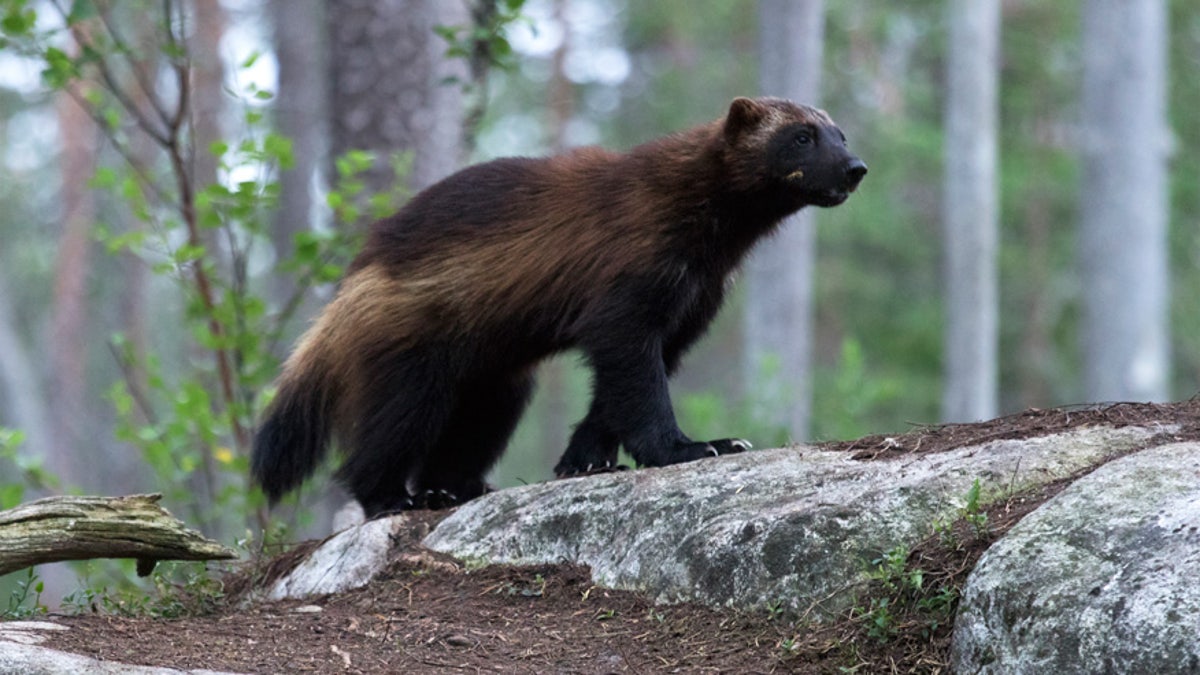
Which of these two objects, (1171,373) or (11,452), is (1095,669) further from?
(1171,373)

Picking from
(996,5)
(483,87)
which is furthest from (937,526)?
(996,5)

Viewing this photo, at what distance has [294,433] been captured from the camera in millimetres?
5664

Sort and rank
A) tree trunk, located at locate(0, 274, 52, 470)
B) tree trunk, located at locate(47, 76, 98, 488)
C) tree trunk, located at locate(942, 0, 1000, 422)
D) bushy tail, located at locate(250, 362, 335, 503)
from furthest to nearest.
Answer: tree trunk, located at locate(47, 76, 98, 488) < tree trunk, located at locate(0, 274, 52, 470) < tree trunk, located at locate(942, 0, 1000, 422) < bushy tail, located at locate(250, 362, 335, 503)

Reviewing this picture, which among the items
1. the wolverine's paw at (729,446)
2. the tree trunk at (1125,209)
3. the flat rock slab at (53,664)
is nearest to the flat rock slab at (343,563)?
the wolverine's paw at (729,446)

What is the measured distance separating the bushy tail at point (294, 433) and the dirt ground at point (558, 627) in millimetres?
981

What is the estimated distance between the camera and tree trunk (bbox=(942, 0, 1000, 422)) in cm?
1661

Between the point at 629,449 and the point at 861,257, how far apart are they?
19.8 meters

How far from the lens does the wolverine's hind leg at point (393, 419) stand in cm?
542

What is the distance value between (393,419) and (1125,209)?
13085 millimetres

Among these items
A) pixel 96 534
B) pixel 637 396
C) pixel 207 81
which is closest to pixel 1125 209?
pixel 637 396

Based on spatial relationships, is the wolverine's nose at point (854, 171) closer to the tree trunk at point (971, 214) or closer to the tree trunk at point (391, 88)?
the tree trunk at point (391, 88)

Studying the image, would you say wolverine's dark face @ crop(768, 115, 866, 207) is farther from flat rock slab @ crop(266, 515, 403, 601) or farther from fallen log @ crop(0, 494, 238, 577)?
fallen log @ crop(0, 494, 238, 577)

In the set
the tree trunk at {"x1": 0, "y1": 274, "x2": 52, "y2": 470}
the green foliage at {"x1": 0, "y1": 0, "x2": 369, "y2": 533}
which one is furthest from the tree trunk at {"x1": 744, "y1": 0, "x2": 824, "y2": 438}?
the tree trunk at {"x1": 0, "y1": 274, "x2": 52, "y2": 470}

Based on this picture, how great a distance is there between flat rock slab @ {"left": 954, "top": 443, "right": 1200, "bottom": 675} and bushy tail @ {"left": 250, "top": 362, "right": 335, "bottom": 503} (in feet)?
10.6
